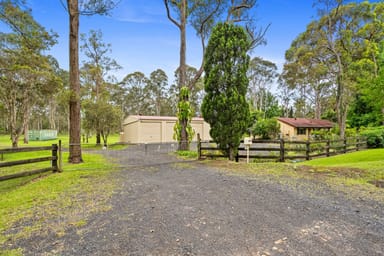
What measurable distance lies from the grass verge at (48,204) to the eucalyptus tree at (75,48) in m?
2.45

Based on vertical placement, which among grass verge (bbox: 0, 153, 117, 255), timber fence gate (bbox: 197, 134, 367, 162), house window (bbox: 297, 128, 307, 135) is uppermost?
house window (bbox: 297, 128, 307, 135)

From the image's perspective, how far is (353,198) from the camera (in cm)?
377

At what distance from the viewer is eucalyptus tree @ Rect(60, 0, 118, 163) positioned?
7.49m

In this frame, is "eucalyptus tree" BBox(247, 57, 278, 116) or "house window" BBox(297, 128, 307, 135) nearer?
"house window" BBox(297, 128, 307, 135)

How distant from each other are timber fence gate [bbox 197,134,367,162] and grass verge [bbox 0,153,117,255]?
16.6 feet

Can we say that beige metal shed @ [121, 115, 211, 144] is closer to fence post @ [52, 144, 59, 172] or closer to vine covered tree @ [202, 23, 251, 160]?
vine covered tree @ [202, 23, 251, 160]

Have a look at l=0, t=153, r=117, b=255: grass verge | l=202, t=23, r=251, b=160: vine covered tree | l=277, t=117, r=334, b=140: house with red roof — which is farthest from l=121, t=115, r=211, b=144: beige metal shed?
l=277, t=117, r=334, b=140: house with red roof

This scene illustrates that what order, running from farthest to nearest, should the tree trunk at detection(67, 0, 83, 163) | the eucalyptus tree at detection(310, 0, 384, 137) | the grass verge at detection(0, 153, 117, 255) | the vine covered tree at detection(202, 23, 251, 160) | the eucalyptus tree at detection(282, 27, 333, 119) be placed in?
the eucalyptus tree at detection(282, 27, 333, 119)
the eucalyptus tree at detection(310, 0, 384, 137)
the vine covered tree at detection(202, 23, 251, 160)
the tree trunk at detection(67, 0, 83, 163)
the grass verge at detection(0, 153, 117, 255)

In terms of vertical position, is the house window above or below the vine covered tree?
below

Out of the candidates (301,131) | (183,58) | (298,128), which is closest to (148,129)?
(183,58)

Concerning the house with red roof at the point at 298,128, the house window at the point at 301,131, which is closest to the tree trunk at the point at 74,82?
the house with red roof at the point at 298,128

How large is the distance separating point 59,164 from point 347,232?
7.14m

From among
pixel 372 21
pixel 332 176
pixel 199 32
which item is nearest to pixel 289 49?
pixel 372 21

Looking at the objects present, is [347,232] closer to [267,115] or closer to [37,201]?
[37,201]
